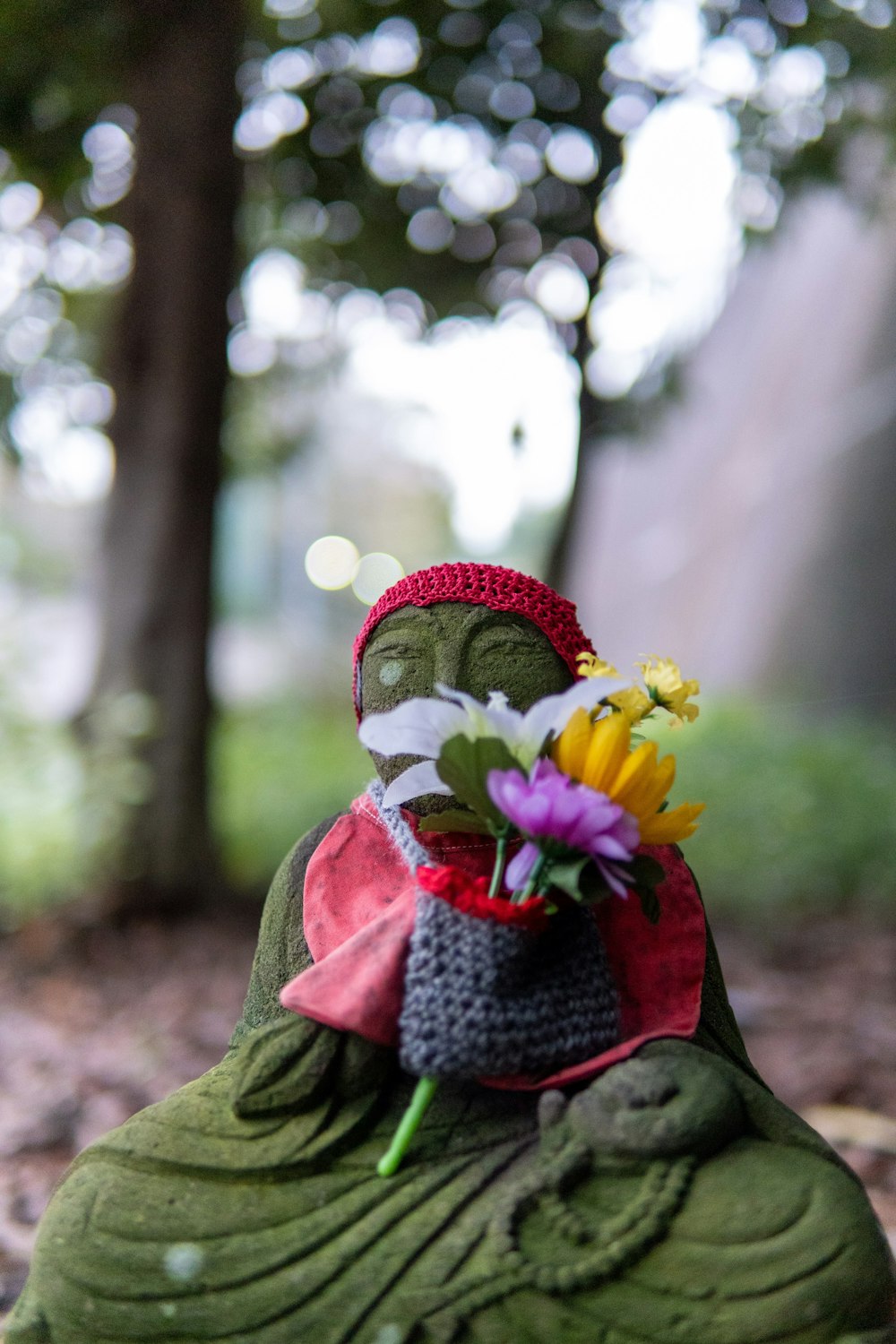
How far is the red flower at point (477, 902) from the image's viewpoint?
1.73m

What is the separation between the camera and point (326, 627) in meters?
16.3

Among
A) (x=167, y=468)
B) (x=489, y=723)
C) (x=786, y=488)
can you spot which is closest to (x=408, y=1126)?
(x=489, y=723)

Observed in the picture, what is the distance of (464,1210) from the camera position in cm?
171

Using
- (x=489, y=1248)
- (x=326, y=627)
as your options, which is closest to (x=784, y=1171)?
(x=489, y=1248)

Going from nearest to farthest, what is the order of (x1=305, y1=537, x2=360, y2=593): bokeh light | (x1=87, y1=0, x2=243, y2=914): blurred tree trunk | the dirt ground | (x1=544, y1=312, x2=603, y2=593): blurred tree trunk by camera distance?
the dirt ground < (x1=87, y1=0, x2=243, y2=914): blurred tree trunk < (x1=544, y1=312, x2=603, y2=593): blurred tree trunk < (x1=305, y1=537, x2=360, y2=593): bokeh light

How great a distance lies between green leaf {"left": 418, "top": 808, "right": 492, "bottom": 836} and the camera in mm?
1838

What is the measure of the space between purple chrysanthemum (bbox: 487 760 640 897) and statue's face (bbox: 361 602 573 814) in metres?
0.32

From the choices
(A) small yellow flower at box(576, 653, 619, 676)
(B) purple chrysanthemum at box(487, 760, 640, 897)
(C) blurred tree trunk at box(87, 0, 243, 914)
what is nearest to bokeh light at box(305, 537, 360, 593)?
(C) blurred tree trunk at box(87, 0, 243, 914)

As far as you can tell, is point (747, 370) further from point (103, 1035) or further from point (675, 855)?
point (675, 855)

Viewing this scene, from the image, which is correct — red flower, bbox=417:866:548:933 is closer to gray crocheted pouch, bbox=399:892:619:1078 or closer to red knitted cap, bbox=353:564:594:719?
gray crocheted pouch, bbox=399:892:619:1078

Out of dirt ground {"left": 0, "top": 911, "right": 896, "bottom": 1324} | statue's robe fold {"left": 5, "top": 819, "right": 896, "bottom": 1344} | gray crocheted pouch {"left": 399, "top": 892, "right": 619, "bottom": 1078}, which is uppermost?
gray crocheted pouch {"left": 399, "top": 892, "right": 619, "bottom": 1078}

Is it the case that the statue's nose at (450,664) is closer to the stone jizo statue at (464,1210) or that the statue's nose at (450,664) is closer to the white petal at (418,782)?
the stone jizo statue at (464,1210)

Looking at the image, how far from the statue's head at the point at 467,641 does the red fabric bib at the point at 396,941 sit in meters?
0.12

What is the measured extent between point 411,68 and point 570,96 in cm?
69
